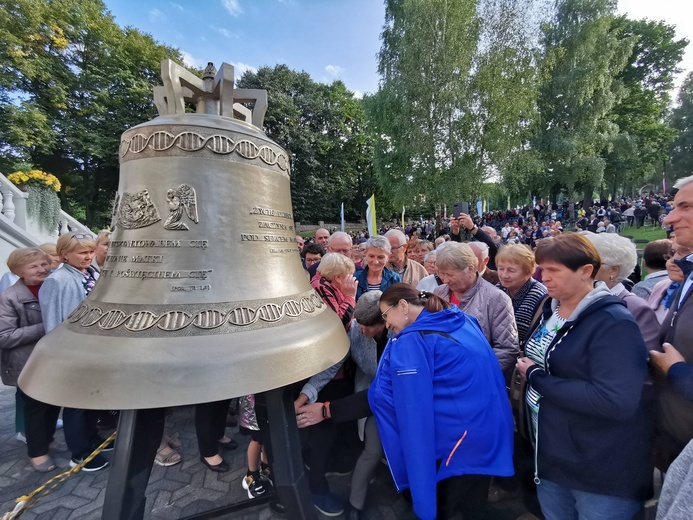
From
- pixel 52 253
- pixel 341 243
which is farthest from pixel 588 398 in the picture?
pixel 52 253

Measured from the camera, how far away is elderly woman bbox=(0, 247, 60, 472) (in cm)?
266

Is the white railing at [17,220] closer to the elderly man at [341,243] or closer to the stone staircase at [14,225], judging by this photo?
the stone staircase at [14,225]

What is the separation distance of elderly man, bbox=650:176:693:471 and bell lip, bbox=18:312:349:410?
1.46m

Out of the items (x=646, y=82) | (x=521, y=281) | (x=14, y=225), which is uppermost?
(x=646, y=82)

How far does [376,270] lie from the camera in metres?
3.70

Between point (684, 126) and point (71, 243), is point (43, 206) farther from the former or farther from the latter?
point (684, 126)

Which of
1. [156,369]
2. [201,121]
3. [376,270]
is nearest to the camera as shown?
[156,369]

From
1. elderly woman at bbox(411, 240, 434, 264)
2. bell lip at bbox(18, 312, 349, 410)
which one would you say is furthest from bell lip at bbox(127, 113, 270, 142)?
elderly woman at bbox(411, 240, 434, 264)

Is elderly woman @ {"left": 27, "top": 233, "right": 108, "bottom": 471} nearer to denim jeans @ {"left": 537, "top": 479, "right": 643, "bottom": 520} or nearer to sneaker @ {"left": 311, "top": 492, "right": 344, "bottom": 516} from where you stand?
sneaker @ {"left": 311, "top": 492, "right": 344, "bottom": 516}

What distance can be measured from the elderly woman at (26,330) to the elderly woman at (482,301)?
3343 mm

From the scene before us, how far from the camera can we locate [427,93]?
54.9ft

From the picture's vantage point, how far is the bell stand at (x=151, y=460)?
1360mm

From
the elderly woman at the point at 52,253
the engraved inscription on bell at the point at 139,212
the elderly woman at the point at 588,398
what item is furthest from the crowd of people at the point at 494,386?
the engraved inscription on bell at the point at 139,212

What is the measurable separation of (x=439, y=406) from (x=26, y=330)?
3.21m
